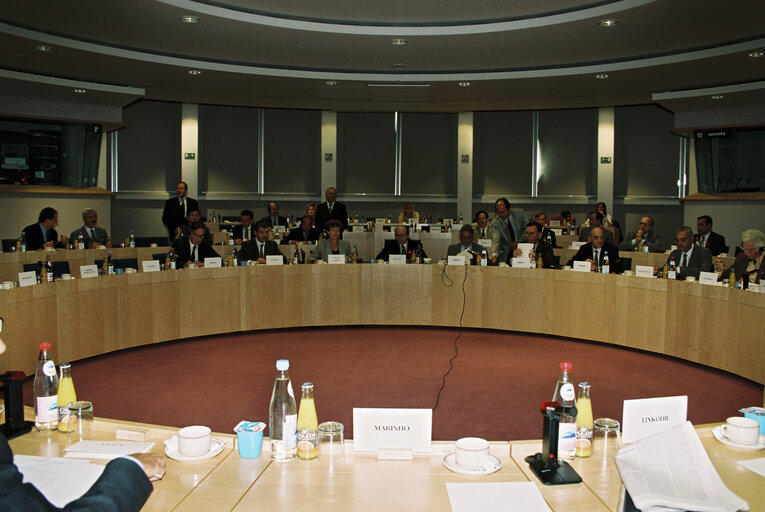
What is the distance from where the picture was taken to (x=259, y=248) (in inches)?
311

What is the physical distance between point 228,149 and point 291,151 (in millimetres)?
1360

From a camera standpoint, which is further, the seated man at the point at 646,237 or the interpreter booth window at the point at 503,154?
the interpreter booth window at the point at 503,154

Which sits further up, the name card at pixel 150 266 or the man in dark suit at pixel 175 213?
the man in dark suit at pixel 175 213

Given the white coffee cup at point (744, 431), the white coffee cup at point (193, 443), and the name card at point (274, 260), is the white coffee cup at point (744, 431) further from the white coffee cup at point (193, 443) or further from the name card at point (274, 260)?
the name card at point (274, 260)

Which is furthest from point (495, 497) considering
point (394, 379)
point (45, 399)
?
point (394, 379)

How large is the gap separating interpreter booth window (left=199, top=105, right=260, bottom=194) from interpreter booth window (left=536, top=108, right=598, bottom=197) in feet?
20.8

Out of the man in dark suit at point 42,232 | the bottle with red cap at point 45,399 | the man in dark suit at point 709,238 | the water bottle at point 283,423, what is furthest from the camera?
the man in dark suit at point 709,238

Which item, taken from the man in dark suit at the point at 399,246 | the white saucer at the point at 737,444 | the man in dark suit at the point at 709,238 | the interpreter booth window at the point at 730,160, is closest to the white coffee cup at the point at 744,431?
the white saucer at the point at 737,444

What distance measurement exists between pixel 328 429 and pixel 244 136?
40.4 feet

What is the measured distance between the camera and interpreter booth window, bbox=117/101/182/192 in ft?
42.3

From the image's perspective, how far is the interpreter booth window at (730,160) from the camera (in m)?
10.6

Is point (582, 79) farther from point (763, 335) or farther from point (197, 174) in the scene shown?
point (197, 174)

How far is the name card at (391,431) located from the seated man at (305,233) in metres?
7.86

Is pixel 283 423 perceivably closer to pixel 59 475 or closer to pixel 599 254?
pixel 59 475
